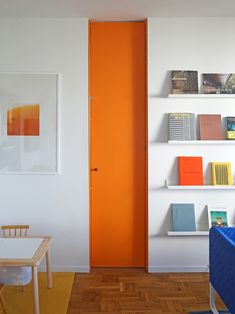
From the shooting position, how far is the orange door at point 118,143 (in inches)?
135

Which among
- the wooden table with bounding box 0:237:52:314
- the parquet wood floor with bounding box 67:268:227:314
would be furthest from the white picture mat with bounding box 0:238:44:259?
the parquet wood floor with bounding box 67:268:227:314

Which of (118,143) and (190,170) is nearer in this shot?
(190,170)

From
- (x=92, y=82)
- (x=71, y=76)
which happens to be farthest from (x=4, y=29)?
(x=92, y=82)

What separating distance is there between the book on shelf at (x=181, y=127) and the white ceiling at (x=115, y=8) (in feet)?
3.55

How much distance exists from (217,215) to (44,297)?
1993mm

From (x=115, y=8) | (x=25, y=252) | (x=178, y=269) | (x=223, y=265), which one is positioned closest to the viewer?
(x=223, y=265)

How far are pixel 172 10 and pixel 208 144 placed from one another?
148 cm

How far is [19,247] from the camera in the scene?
2.56 m

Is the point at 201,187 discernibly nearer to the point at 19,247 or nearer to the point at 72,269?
the point at 72,269

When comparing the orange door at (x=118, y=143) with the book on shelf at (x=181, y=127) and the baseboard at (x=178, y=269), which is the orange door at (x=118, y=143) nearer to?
the baseboard at (x=178, y=269)

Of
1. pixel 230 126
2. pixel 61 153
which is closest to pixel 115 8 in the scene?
pixel 61 153

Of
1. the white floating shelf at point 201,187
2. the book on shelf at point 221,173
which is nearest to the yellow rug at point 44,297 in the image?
the white floating shelf at point 201,187

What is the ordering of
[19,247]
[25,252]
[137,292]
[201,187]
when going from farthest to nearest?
[201,187] → [137,292] → [19,247] → [25,252]

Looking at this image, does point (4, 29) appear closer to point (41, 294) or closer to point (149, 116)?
point (149, 116)
